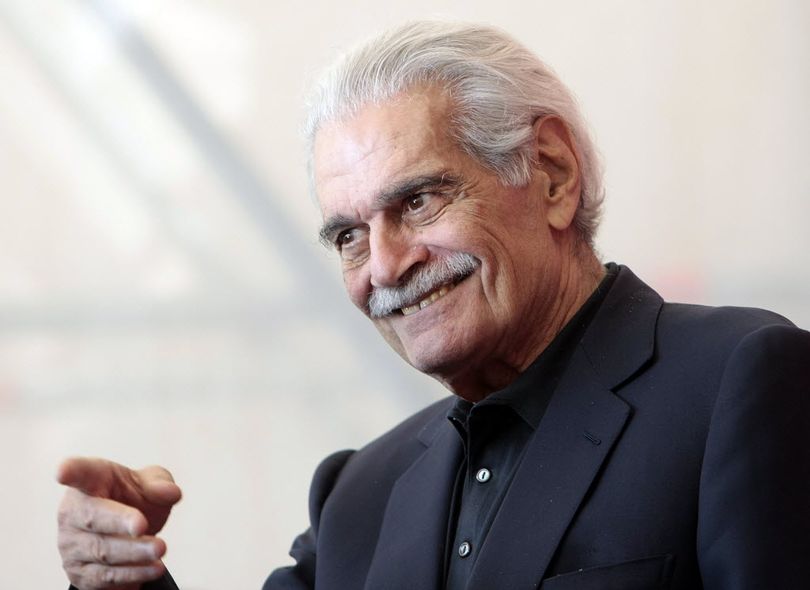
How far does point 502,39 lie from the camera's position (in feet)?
6.12

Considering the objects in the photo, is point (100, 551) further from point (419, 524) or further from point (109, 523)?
point (419, 524)

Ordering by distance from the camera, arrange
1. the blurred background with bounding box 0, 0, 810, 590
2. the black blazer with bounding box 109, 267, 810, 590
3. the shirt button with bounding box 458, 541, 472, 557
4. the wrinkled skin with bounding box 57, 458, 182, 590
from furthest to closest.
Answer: the blurred background with bounding box 0, 0, 810, 590, the shirt button with bounding box 458, 541, 472, 557, the wrinkled skin with bounding box 57, 458, 182, 590, the black blazer with bounding box 109, 267, 810, 590

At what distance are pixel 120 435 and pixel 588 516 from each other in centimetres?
158

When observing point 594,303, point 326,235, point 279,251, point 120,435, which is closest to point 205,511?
point 120,435

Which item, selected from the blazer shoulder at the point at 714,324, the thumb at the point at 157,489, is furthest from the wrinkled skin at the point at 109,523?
the blazer shoulder at the point at 714,324

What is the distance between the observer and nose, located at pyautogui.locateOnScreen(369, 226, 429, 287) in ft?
5.71

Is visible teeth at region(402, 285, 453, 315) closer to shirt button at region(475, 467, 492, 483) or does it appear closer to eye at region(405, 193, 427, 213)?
eye at region(405, 193, 427, 213)

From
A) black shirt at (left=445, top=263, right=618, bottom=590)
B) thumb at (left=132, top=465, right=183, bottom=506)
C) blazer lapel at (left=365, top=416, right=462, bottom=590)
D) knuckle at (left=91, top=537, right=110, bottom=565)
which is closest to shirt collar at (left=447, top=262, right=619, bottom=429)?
black shirt at (left=445, top=263, right=618, bottom=590)

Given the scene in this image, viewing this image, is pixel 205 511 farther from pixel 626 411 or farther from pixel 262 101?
pixel 626 411

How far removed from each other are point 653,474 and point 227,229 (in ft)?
5.12

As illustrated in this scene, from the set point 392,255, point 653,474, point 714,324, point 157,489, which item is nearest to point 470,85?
point 392,255

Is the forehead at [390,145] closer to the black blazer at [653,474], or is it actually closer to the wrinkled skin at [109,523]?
the black blazer at [653,474]

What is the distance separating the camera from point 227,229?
111 inches

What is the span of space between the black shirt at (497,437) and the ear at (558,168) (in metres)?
0.15
